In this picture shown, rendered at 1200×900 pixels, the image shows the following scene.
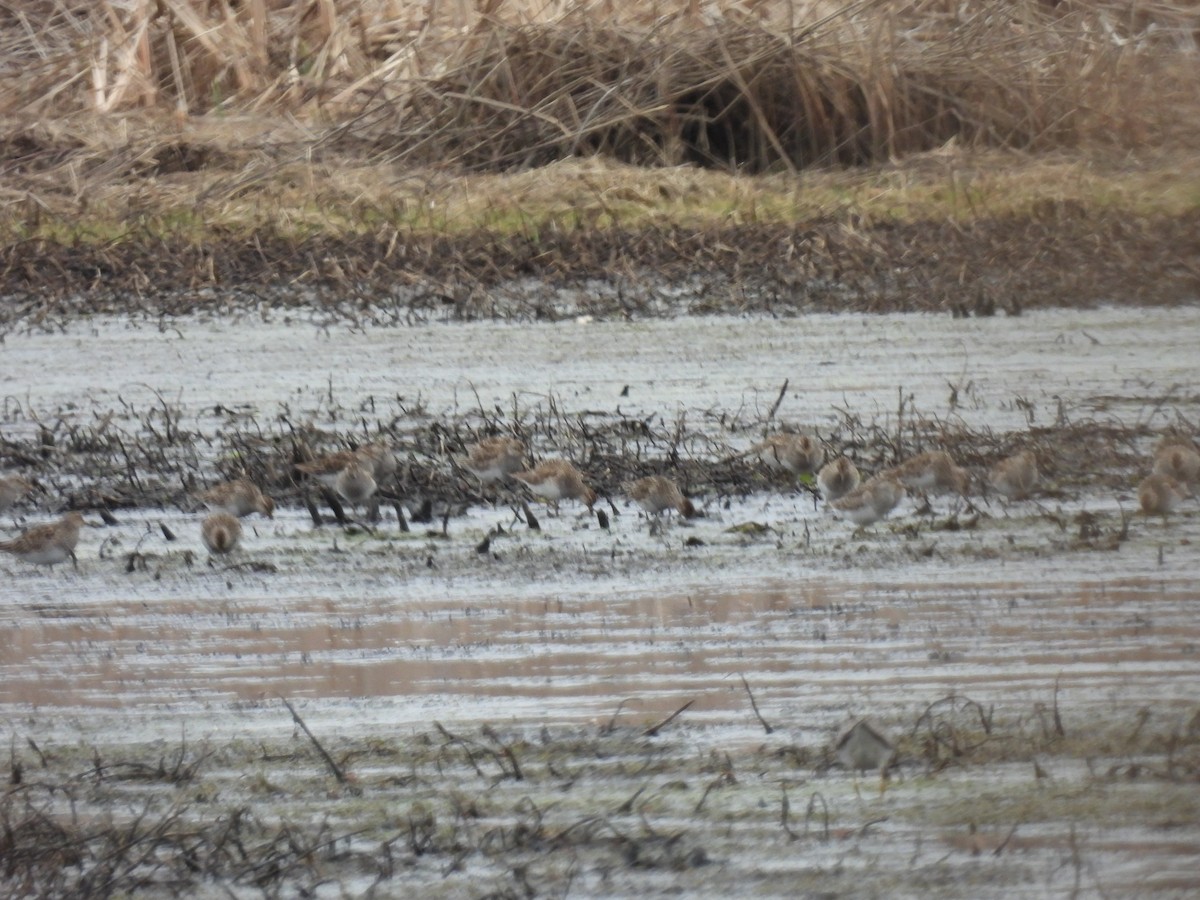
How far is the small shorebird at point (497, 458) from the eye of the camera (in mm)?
6184

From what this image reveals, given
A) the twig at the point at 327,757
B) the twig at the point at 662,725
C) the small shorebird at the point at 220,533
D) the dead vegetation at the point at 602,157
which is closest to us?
the twig at the point at 327,757

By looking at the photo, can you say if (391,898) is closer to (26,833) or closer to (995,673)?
(26,833)

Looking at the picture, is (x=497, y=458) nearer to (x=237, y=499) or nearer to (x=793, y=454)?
(x=237, y=499)

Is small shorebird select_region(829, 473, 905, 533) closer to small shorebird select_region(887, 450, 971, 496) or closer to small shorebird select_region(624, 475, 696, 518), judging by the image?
small shorebird select_region(887, 450, 971, 496)

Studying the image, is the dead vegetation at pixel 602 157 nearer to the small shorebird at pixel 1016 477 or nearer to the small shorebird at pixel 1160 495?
the small shorebird at pixel 1016 477

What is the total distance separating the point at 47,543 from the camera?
566 centimetres

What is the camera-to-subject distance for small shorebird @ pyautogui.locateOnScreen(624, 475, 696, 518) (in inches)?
234

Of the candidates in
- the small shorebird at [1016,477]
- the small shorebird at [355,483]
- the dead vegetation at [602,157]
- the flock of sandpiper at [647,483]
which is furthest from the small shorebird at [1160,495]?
the dead vegetation at [602,157]

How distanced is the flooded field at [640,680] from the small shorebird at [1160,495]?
8cm

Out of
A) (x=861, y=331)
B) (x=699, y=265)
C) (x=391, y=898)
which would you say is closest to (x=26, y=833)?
(x=391, y=898)

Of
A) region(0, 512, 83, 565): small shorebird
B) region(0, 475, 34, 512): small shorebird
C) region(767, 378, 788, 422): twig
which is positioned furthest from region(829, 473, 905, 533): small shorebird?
region(0, 475, 34, 512): small shorebird

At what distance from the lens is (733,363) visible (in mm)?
8797

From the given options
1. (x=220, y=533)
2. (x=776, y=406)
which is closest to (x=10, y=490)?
(x=220, y=533)

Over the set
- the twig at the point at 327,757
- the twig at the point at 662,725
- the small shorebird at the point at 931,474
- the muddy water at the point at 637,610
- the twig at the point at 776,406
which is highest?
the twig at the point at 327,757
